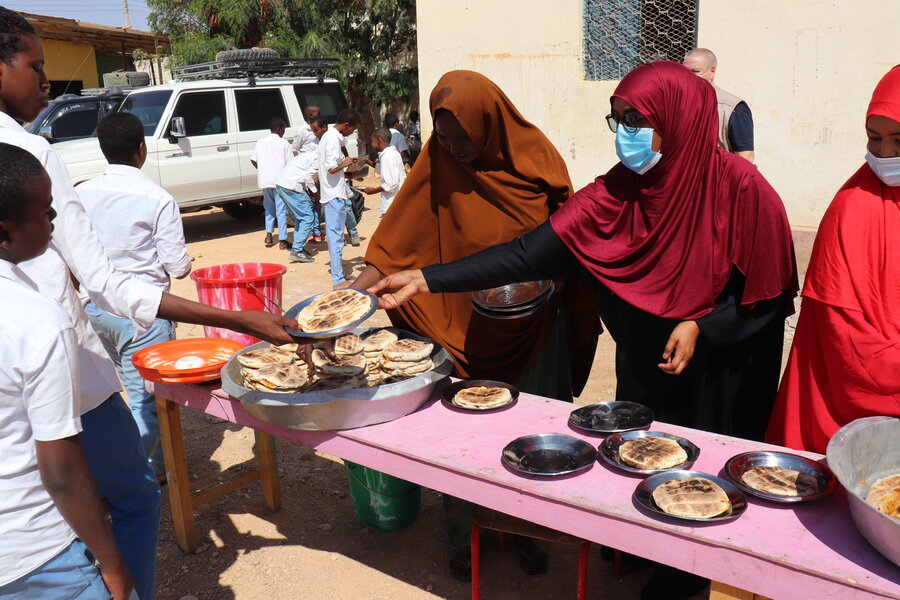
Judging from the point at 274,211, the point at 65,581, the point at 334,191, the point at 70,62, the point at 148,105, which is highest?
the point at 70,62

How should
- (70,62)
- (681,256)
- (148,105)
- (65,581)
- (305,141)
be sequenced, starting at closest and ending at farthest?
(65,581), (681,256), (305,141), (148,105), (70,62)

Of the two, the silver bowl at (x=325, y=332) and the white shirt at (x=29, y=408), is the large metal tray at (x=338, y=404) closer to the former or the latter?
the silver bowl at (x=325, y=332)

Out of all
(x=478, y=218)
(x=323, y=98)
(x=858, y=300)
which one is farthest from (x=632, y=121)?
(x=323, y=98)

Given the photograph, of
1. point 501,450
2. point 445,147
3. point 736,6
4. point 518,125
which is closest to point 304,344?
point 501,450

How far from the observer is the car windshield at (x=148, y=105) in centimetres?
1027

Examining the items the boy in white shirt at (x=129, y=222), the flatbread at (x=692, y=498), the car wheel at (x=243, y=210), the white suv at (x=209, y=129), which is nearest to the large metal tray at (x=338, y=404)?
the flatbread at (x=692, y=498)

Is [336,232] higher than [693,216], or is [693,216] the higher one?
[693,216]

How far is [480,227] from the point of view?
293cm

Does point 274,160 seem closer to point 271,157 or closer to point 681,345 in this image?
point 271,157

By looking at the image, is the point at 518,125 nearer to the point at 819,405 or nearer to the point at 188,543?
the point at 819,405

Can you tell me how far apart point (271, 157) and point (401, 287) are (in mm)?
7560

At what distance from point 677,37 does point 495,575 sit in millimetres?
5568

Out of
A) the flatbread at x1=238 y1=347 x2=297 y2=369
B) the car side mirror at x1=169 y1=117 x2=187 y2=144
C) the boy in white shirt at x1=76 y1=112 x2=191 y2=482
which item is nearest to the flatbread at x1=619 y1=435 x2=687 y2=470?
the flatbread at x1=238 y1=347 x2=297 y2=369

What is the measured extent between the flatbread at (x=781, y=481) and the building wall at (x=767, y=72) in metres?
4.97
